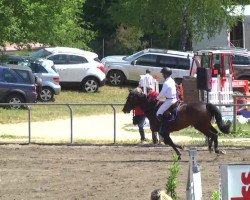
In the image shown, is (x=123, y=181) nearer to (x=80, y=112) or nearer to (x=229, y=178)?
(x=229, y=178)

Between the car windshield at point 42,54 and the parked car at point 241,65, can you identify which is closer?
the car windshield at point 42,54

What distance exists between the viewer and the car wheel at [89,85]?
3844 centimetres

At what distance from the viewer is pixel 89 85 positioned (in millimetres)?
38531

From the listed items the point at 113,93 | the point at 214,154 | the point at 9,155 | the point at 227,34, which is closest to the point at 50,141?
the point at 9,155

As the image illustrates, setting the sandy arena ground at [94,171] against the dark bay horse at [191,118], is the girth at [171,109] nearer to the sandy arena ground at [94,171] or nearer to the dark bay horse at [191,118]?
the dark bay horse at [191,118]

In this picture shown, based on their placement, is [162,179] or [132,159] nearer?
[162,179]

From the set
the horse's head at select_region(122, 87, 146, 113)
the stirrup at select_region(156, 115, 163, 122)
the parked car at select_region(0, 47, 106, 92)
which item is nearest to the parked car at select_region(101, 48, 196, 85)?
the parked car at select_region(0, 47, 106, 92)

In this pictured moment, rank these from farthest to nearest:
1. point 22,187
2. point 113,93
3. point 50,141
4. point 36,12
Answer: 1. point 113,93
2. point 36,12
3. point 50,141
4. point 22,187

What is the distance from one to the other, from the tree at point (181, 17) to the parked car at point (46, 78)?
45.8 feet

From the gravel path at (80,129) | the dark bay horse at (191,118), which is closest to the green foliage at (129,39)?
the gravel path at (80,129)

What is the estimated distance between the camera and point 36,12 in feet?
104

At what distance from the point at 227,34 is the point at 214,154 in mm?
35378

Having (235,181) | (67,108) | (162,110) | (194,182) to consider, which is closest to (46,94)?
(67,108)

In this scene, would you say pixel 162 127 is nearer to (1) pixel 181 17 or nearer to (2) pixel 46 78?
(2) pixel 46 78
